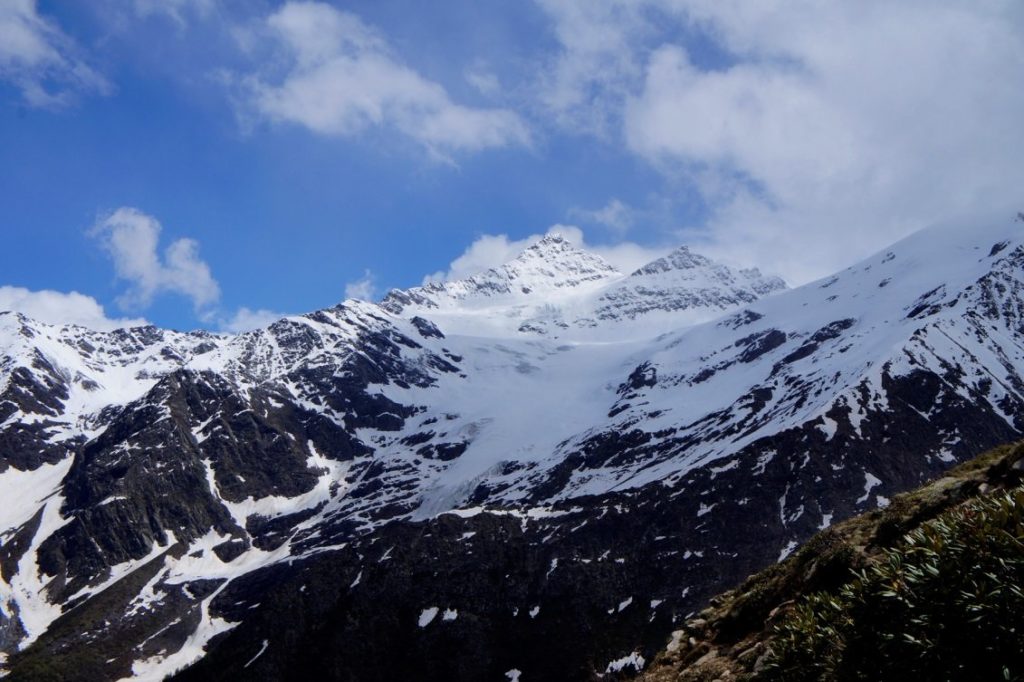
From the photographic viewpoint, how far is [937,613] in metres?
13.0

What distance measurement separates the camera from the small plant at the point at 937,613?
12227 mm

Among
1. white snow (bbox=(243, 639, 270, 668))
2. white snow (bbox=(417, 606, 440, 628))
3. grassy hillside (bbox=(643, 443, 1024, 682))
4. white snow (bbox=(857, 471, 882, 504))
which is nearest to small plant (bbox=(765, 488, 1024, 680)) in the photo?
grassy hillside (bbox=(643, 443, 1024, 682))

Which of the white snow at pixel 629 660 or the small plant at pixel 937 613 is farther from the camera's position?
the white snow at pixel 629 660

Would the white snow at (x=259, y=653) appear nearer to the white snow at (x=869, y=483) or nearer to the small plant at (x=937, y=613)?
the white snow at (x=869, y=483)

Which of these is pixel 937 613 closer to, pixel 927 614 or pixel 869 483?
pixel 927 614

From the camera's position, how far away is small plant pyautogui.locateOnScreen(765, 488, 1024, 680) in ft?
40.1

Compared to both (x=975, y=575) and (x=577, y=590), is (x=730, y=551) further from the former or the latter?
(x=975, y=575)

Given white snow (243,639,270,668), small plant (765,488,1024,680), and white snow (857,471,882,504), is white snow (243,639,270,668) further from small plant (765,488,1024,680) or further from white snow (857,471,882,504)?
small plant (765,488,1024,680)

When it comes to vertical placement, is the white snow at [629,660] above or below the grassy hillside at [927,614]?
below

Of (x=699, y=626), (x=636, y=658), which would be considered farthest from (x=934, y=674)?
(x=636, y=658)

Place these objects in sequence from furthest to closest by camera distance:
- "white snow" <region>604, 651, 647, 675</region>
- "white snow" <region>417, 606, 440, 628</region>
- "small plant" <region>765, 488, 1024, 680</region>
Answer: "white snow" <region>417, 606, 440, 628</region>
"white snow" <region>604, 651, 647, 675</region>
"small plant" <region>765, 488, 1024, 680</region>

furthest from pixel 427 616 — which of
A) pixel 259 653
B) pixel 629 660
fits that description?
pixel 629 660

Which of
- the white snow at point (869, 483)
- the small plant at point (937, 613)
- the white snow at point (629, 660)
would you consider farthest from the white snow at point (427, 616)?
the small plant at point (937, 613)

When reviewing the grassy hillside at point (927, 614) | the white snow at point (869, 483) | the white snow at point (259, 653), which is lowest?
the white snow at point (869, 483)
